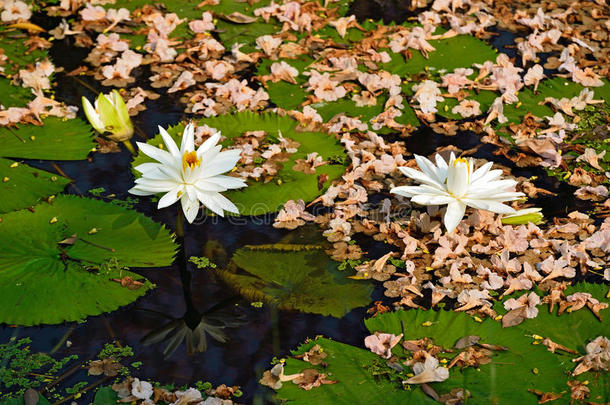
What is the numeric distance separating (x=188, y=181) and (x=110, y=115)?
75 cm

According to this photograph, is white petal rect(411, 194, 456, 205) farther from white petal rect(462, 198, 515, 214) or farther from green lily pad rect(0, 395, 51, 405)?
green lily pad rect(0, 395, 51, 405)

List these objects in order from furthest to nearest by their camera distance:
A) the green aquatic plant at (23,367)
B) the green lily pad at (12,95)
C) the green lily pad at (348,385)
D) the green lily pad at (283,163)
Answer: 1. the green lily pad at (12,95)
2. the green lily pad at (283,163)
3. the green aquatic plant at (23,367)
4. the green lily pad at (348,385)

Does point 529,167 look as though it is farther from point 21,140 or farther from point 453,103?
point 21,140

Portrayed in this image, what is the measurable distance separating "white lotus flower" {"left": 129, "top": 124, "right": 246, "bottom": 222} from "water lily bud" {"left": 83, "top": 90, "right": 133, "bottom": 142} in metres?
0.53

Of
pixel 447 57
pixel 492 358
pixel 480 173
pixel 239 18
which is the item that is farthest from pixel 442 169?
pixel 239 18

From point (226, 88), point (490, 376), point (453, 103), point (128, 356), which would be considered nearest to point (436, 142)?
point (453, 103)

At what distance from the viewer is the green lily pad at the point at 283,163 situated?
354 cm

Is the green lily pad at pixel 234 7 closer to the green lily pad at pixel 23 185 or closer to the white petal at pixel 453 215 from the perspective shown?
the green lily pad at pixel 23 185

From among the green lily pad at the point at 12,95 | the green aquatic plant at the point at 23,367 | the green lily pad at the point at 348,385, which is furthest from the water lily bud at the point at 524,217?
the green lily pad at the point at 12,95

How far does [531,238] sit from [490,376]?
963 mm

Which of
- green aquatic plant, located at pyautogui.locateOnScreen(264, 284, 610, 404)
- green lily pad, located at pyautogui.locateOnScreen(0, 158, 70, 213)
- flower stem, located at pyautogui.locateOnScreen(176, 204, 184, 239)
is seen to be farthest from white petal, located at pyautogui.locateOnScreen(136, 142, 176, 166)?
green aquatic plant, located at pyautogui.locateOnScreen(264, 284, 610, 404)

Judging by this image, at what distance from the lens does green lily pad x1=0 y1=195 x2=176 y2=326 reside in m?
2.92

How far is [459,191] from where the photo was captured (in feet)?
10.5

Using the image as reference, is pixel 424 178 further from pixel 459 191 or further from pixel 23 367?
pixel 23 367
